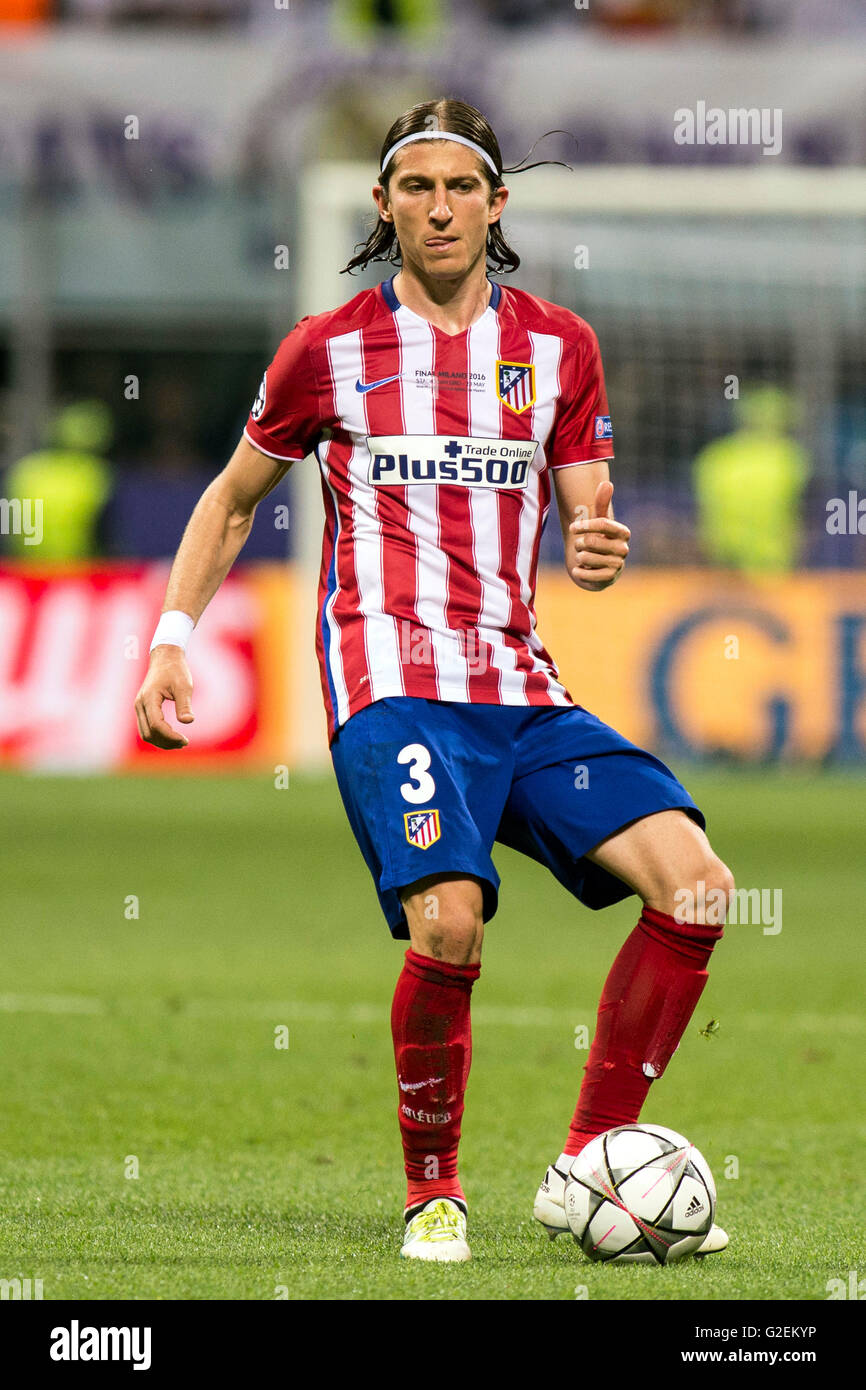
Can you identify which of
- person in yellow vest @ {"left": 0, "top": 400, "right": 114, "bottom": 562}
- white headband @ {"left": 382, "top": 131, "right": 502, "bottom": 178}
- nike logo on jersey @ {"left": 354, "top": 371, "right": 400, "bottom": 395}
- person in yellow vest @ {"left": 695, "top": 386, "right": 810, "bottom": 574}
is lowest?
nike logo on jersey @ {"left": 354, "top": 371, "right": 400, "bottom": 395}

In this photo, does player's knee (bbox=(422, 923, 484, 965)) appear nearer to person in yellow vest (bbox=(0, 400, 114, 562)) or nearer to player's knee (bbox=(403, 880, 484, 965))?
player's knee (bbox=(403, 880, 484, 965))

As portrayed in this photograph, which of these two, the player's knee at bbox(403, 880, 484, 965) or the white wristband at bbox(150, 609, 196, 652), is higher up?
the white wristband at bbox(150, 609, 196, 652)

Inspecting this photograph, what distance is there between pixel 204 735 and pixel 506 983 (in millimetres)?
7182

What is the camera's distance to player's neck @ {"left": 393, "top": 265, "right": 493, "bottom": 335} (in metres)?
4.52

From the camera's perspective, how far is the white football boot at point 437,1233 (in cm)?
409

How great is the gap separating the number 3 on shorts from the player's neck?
92 centimetres

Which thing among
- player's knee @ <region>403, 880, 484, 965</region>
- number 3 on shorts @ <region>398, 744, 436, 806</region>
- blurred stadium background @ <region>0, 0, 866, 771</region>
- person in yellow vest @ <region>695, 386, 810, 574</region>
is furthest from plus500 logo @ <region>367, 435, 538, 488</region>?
person in yellow vest @ <region>695, 386, 810, 574</region>

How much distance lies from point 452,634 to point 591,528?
0.35 meters

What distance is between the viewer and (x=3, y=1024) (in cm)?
718

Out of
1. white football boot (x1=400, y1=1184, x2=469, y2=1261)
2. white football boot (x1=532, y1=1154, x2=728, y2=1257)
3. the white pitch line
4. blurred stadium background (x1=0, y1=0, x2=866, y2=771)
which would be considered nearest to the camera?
white football boot (x1=400, y1=1184, x2=469, y2=1261)

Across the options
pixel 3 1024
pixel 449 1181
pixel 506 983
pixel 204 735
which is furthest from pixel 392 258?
pixel 204 735

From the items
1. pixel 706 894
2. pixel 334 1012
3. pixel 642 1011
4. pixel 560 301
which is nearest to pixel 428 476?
pixel 706 894

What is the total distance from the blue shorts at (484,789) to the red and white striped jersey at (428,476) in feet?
0.19

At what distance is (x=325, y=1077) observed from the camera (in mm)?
6520
